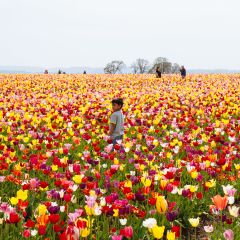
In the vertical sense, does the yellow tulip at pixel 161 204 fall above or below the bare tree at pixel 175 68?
above

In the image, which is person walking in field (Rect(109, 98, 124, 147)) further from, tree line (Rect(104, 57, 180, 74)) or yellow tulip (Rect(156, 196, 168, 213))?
tree line (Rect(104, 57, 180, 74))

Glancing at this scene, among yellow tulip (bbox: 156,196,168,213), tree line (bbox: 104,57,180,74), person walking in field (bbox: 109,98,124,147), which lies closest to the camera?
yellow tulip (bbox: 156,196,168,213)

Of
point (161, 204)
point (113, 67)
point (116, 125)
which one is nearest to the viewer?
point (161, 204)

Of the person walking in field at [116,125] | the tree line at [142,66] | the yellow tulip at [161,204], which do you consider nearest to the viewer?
the yellow tulip at [161,204]

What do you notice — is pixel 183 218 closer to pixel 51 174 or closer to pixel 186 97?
pixel 51 174

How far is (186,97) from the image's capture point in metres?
18.7

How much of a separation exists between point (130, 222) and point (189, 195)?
0.82 meters

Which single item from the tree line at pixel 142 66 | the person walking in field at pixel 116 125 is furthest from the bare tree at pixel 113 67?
the person walking in field at pixel 116 125

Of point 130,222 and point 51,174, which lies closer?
point 130,222

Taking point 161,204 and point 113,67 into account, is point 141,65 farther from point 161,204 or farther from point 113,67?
point 161,204

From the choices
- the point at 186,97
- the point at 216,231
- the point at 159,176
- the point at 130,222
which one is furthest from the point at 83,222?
the point at 186,97

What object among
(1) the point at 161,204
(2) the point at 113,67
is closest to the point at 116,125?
(1) the point at 161,204

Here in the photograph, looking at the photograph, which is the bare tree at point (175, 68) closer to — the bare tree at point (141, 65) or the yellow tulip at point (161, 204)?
the bare tree at point (141, 65)

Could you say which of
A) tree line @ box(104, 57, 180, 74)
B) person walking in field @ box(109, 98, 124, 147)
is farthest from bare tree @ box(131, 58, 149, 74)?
person walking in field @ box(109, 98, 124, 147)
